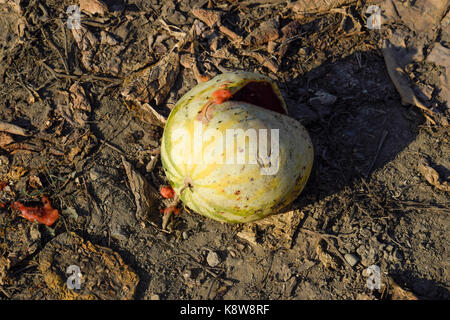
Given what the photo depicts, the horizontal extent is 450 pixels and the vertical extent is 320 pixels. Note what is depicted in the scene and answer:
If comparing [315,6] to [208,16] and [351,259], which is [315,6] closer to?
[208,16]

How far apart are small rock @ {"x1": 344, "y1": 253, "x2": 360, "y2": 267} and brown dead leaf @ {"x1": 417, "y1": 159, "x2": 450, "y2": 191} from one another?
3.80 ft

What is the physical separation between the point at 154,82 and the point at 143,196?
1274 mm

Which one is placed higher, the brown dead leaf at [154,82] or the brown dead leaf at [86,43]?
the brown dead leaf at [86,43]

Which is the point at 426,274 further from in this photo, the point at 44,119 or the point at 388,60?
the point at 44,119

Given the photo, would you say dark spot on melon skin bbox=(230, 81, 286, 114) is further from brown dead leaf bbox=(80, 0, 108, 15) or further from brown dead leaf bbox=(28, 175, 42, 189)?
brown dead leaf bbox=(80, 0, 108, 15)

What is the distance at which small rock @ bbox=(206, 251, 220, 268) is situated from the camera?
154 inches

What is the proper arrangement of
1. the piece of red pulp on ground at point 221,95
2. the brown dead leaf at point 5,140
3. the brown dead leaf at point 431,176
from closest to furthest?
the piece of red pulp on ground at point 221,95, the brown dead leaf at point 431,176, the brown dead leaf at point 5,140

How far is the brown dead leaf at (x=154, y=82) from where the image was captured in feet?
14.5

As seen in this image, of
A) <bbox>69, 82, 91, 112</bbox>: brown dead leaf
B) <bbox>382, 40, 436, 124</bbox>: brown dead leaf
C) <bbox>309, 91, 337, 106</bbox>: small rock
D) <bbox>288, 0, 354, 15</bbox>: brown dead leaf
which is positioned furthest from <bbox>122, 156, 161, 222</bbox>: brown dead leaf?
<bbox>382, 40, 436, 124</bbox>: brown dead leaf

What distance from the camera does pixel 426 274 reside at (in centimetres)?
383

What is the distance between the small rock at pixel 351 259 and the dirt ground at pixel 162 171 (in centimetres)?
3

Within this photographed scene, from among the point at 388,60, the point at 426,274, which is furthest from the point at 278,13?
the point at 426,274

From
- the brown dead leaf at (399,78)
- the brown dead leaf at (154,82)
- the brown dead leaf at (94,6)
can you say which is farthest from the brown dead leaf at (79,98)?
the brown dead leaf at (399,78)

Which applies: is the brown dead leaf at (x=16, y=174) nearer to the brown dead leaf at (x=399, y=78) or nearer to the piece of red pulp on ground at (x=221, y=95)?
the piece of red pulp on ground at (x=221, y=95)
